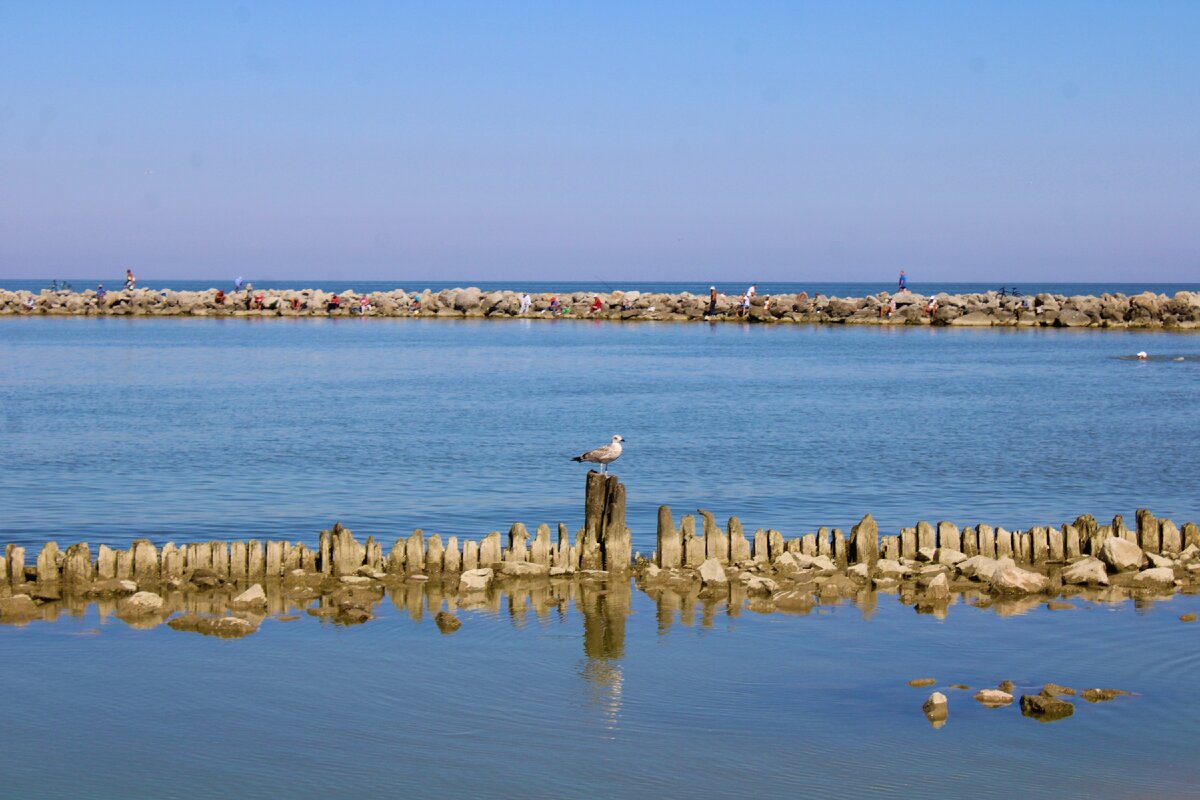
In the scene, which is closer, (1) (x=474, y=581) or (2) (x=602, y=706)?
(2) (x=602, y=706)

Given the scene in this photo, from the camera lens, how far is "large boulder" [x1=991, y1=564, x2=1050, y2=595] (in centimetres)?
1744

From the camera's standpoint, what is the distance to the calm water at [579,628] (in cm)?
1159

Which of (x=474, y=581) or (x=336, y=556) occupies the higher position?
(x=336, y=556)

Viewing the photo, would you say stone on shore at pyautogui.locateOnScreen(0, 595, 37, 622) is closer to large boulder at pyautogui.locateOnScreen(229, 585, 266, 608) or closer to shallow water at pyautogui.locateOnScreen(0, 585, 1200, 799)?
shallow water at pyautogui.locateOnScreen(0, 585, 1200, 799)

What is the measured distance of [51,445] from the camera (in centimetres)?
3253

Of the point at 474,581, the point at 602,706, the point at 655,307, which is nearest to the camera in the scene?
the point at 602,706

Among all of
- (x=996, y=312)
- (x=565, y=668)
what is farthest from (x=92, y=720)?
(x=996, y=312)

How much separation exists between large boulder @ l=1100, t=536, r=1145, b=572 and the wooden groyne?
18mm

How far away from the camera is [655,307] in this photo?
10981cm

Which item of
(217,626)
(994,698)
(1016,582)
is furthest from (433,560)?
(994,698)

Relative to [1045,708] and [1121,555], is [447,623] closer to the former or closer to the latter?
[1045,708]

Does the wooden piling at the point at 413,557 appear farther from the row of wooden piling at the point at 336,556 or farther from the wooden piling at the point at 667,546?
the wooden piling at the point at 667,546

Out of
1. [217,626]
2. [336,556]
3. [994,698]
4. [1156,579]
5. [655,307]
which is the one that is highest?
[655,307]

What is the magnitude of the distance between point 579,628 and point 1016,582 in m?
5.49
